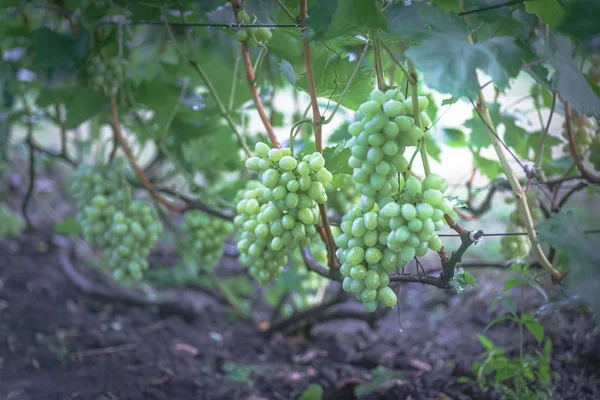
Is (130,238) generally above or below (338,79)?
below

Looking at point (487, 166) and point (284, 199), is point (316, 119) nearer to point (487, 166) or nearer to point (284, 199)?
point (284, 199)

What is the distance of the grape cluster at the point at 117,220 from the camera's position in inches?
52.3

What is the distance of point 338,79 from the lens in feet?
3.02

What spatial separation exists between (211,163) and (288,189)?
2.74ft

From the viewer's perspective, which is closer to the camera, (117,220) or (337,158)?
(337,158)

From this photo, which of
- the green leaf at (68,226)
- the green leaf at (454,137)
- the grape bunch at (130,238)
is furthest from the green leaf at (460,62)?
the green leaf at (68,226)

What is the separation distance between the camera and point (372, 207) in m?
0.76

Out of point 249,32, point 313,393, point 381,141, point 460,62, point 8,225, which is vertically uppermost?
point 249,32

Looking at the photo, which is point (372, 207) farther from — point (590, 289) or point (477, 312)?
point (477, 312)

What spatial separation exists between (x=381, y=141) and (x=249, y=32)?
16.6 inches

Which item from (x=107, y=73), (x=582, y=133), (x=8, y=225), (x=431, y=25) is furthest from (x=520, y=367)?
(x=8, y=225)

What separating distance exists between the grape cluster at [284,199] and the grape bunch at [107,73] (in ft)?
2.11

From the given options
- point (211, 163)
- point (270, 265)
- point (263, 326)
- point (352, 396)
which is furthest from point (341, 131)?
point (263, 326)

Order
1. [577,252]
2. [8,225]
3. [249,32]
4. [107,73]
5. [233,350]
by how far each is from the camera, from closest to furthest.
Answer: [577,252] → [249,32] → [107,73] → [233,350] → [8,225]
